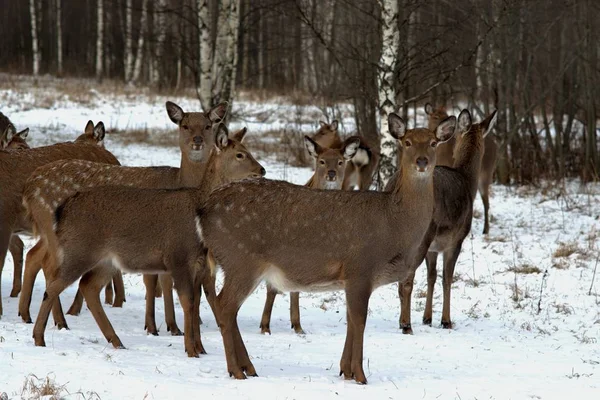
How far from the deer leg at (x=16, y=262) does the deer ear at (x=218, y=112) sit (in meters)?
2.56

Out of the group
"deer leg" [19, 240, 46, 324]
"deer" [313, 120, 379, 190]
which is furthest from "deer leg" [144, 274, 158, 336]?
"deer" [313, 120, 379, 190]

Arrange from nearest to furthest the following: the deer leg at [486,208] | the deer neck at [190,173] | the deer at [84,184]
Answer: the deer at [84,184]
the deer neck at [190,173]
the deer leg at [486,208]

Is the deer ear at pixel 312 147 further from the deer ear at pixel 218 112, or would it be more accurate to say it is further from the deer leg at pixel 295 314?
the deer leg at pixel 295 314

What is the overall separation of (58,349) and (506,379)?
11.6ft

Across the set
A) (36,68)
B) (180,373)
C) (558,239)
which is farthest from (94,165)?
(36,68)

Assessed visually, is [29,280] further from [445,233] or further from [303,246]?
[445,233]

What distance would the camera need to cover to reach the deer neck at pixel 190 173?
963 cm

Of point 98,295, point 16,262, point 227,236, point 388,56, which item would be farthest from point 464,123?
point 16,262

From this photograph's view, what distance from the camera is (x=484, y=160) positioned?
627 inches

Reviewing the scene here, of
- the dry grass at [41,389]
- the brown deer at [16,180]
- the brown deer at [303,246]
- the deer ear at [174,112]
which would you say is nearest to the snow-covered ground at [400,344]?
the dry grass at [41,389]

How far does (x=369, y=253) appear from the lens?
7.14m

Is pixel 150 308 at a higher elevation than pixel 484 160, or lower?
lower

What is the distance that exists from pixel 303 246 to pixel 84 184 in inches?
107

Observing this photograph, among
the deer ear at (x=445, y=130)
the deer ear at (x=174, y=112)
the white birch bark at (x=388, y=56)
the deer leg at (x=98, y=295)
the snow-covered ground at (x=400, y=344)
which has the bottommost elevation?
the snow-covered ground at (x=400, y=344)
